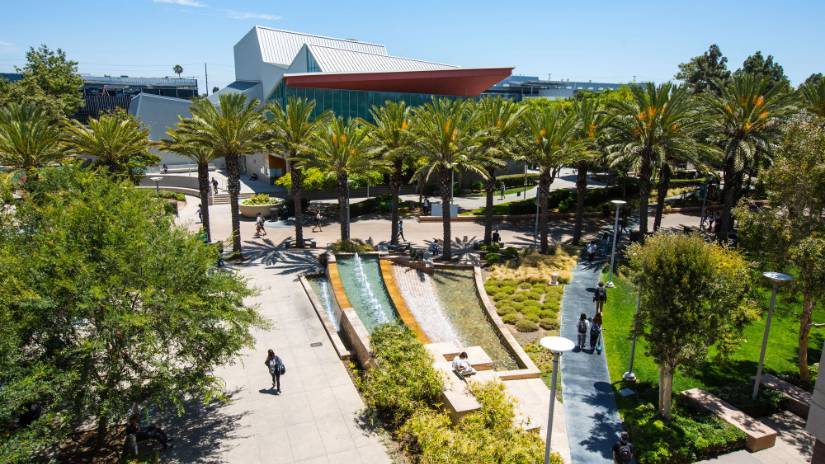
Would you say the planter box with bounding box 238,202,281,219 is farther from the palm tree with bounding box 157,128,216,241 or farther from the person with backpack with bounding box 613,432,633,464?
the person with backpack with bounding box 613,432,633,464

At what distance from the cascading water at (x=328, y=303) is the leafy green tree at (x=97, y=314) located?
8195 millimetres

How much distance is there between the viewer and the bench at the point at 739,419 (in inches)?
553

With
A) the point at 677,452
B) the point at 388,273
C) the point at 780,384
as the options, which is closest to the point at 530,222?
the point at 388,273

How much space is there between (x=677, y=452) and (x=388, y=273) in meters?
15.3

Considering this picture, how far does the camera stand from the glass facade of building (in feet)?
158

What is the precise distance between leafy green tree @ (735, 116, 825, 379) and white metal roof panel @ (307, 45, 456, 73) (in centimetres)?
4130

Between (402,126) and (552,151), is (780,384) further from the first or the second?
(402,126)

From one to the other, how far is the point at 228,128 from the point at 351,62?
33439 mm

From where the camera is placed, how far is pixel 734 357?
1878 centimetres

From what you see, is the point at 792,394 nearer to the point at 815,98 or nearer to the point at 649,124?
the point at 649,124

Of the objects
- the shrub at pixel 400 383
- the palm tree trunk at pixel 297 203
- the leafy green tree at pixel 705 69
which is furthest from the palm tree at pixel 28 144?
the leafy green tree at pixel 705 69

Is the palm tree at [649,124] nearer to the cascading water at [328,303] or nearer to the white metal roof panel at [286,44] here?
the cascading water at [328,303]

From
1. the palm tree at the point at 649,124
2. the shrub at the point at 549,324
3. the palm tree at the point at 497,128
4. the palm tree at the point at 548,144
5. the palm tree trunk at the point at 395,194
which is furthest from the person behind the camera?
the palm tree trunk at the point at 395,194

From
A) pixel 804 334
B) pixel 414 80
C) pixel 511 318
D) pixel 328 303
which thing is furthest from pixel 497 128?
pixel 414 80
